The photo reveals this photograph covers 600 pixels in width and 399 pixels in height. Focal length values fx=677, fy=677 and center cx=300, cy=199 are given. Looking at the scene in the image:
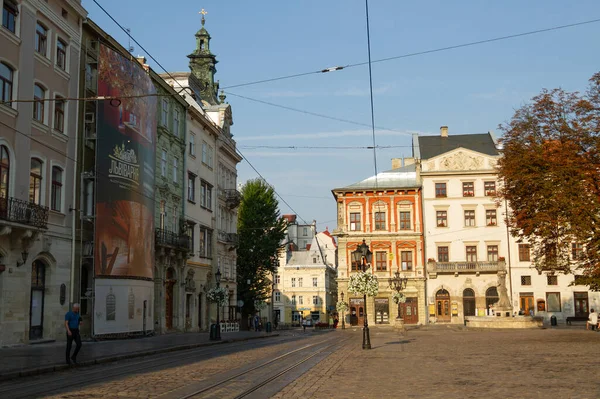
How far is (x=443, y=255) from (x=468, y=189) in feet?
23.5

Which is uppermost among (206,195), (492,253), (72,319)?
(206,195)

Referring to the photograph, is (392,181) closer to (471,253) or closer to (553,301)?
(471,253)

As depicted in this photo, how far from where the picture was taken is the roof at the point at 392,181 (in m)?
A: 70.1

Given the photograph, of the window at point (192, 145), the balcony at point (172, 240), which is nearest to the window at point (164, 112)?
the window at point (192, 145)

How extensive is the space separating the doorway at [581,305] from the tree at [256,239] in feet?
94.6

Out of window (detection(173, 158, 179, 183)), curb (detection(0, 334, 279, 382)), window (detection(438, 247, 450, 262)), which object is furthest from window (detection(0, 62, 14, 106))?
window (detection(438, 247, 450, 262))

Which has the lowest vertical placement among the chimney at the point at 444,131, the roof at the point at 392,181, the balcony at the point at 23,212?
the balcony at the point at 23,212

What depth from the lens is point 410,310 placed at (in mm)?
67250

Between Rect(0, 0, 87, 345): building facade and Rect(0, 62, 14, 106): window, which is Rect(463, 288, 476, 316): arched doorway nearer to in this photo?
Rect(0, 0, 87, 345): building facade

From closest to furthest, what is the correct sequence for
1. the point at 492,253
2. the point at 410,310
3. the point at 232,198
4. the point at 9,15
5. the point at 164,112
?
1. the point at 9,15
2. the point at 164,112
3. the point at 232,198
4. the point at 492,253
5. the point at 410,310

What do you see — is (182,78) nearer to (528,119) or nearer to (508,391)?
(528,119)

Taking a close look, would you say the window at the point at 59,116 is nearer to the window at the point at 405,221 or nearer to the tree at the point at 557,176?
the tree at the point at 557,176

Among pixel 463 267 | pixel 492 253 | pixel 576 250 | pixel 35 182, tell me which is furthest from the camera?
pixel 492 253

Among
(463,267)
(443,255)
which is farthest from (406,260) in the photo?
(463,267)
